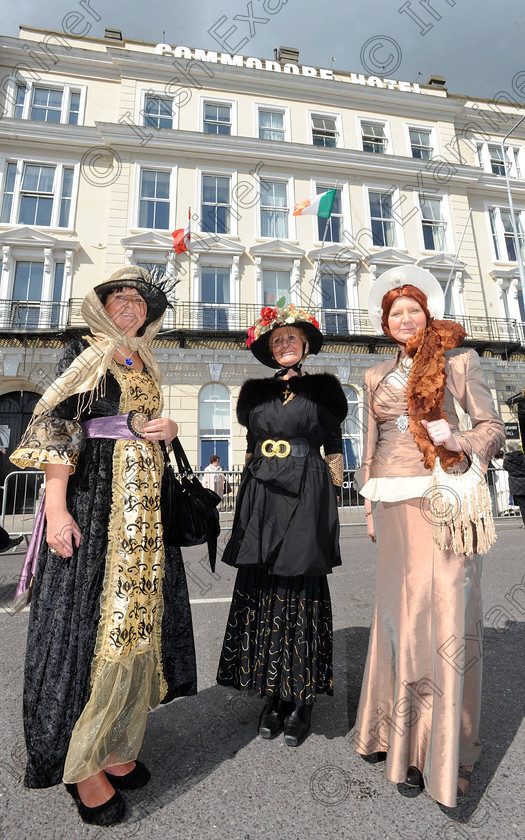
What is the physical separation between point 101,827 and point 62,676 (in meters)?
0.51

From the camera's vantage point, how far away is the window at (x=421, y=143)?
64.6 ft

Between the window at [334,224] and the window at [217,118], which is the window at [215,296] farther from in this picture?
the window at [217,118]

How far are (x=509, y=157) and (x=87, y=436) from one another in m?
26.2

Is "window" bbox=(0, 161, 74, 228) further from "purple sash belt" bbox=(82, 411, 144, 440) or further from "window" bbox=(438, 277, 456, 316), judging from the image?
"purple sash belt" bbox=(82, 411, 144, 440)

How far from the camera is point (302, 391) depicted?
2592 mm

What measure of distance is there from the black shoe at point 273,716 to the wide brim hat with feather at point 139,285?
2.12 metres

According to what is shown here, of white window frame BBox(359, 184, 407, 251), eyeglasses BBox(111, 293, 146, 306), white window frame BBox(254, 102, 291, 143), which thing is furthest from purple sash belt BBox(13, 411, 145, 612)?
white window frame BBox(254, 102, 291, 143)

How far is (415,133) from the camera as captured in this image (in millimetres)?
19922

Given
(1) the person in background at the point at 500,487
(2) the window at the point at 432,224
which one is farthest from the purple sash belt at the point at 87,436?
(2) the window at the point at 432,224

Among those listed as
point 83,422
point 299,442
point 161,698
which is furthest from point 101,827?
point 299,442

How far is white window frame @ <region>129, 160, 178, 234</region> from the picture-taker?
16.5 m

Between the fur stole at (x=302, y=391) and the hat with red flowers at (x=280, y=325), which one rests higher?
the hat with red flowers at (x=280, y=325)

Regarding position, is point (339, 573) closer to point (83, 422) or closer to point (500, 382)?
point (83, 422)

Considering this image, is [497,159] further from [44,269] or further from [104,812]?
[104,812]
